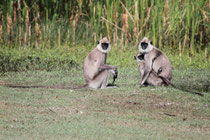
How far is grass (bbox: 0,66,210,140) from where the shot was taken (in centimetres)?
569

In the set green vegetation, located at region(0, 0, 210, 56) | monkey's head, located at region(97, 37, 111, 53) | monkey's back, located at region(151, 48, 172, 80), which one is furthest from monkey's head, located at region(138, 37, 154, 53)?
green vegetation, located at region(0, 0, 210, 56)

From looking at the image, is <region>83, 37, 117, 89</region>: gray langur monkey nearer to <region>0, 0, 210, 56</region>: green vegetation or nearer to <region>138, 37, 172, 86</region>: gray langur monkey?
<region>138, 37, 172, 86</region>: gray langur monkey

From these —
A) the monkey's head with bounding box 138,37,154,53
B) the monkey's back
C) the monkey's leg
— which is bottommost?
the monkey's leg

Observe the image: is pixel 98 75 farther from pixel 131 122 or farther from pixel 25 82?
pixel 131 122

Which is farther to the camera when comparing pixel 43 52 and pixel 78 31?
pixel 78 31

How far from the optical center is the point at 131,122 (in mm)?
6293

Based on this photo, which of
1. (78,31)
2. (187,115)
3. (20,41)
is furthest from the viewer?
(78,31)

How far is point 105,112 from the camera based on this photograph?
6914 mm

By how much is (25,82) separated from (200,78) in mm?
3987

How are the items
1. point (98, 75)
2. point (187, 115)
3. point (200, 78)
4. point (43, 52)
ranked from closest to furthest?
point (187, 115)
point (98, 75)
point (200, 78)
point (43, 52)

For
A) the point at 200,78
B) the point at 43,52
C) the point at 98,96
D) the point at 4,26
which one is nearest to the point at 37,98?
the point at 98,96

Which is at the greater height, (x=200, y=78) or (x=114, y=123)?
(x=114, y=123)

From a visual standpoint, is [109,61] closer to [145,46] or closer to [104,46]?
[145,46]

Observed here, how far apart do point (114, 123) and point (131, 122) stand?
9.9 inches
